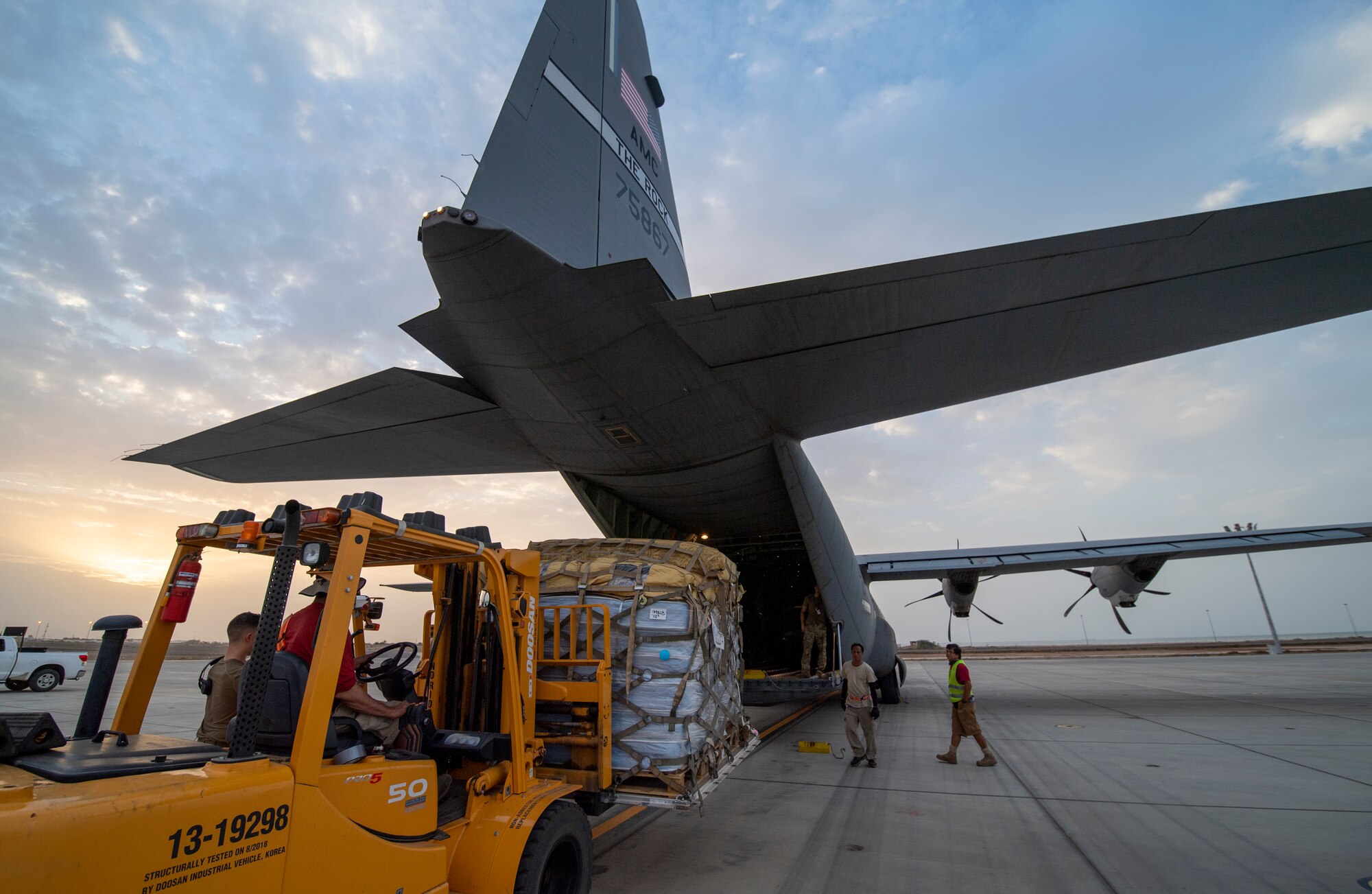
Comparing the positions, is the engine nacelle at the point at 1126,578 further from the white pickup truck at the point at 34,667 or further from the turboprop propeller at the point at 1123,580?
the white pickup truck at the point at 34,667

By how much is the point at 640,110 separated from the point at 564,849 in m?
8.11

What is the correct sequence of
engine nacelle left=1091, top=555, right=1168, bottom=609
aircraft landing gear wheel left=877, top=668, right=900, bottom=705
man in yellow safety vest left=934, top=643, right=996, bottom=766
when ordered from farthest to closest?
engine nacelle left=1091, top=555, right=1168, bottom=609, aircraft landing gear wheel left=877, top=668, right=900, bottom=705, man in yellow safety vest left=934, top=643, right=996, bottom=766

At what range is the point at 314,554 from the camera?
7.93 feet

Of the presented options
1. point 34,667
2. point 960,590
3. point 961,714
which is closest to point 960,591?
point 960,590

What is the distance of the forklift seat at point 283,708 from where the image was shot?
2561 millimetres

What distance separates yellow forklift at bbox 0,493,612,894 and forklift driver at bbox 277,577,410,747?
13 centimetres

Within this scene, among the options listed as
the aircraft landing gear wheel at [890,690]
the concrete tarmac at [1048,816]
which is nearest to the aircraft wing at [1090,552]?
the aircraft landing gear wheel at [890,690]

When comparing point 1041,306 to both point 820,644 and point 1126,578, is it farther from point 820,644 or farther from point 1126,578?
point 1126,578

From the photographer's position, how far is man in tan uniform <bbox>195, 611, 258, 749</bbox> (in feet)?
9.94

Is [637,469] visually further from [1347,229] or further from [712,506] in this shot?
[1347,229]

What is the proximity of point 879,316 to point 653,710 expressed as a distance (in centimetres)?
389

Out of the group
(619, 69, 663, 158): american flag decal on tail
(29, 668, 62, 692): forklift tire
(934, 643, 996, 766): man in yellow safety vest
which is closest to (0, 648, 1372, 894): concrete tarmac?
(934, 643, 996, 766): man in yellow safety vest

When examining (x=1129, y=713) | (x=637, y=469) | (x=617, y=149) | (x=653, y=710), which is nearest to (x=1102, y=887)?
(x=653, y=710)

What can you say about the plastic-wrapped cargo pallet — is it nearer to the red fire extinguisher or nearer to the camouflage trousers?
the red fire extinguisher
